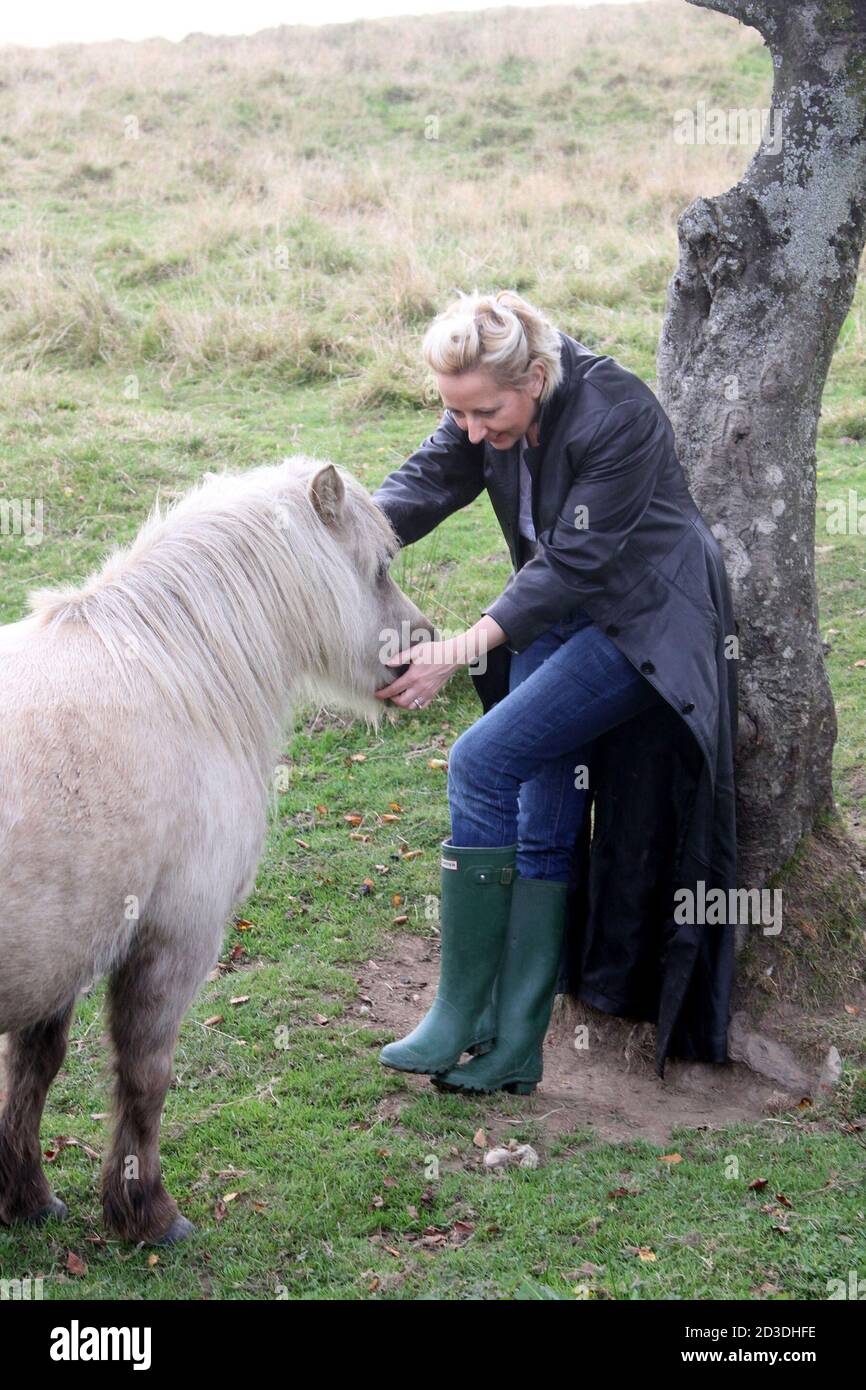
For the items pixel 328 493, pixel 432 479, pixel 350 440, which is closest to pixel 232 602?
pixel 328 493

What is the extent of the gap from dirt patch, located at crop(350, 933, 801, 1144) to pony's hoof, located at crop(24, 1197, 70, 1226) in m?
1.16

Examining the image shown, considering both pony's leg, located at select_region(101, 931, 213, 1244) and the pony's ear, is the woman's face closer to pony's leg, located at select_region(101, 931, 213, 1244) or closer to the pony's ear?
the pony's ear

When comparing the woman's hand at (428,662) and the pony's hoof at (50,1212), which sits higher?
the woman's hand at (428,662)

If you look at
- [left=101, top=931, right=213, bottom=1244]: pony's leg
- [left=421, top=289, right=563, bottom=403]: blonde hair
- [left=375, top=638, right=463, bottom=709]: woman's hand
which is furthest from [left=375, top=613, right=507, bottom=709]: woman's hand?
[left=101, top=931, right=213, bottom=1244]: pony's leg

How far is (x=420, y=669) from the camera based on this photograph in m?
3.87

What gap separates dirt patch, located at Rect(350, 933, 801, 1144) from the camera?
4.09 metres

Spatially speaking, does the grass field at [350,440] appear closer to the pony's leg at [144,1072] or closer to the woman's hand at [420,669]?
the pony's leg at [144,1072]

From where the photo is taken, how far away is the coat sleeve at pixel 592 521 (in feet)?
12.0

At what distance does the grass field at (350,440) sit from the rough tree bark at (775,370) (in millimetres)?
1179

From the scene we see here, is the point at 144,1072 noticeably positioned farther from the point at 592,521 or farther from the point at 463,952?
the point at 592,521

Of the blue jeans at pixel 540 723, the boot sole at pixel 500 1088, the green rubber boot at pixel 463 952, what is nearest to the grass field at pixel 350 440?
the boot sole at pixel 500 1088

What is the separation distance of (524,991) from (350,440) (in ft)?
20.4

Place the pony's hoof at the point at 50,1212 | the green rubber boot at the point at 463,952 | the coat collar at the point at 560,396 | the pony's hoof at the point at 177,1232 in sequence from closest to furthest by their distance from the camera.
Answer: the pony's hoof at the point at 177,1232 → the pony's hoof at the point at 50,1212 → the coat collar at the point at 560,396 → the green rubber boot at the point at 463,952

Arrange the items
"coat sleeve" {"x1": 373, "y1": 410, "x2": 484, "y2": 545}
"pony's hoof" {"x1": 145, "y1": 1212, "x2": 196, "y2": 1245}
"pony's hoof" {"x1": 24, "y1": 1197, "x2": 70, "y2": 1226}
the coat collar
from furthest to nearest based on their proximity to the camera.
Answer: "coat sleeve" {"x1": 373, "y1": 410, "x2": 484, "y2": 545}
the coat collar
"pony's hoof" {"x1": 24, "y1": 1197, "x2": 70, "y2": 1226}
"pony's hoof" {"x1": 145, "y1": 1212, "x2": 196, "y2": 1245}
